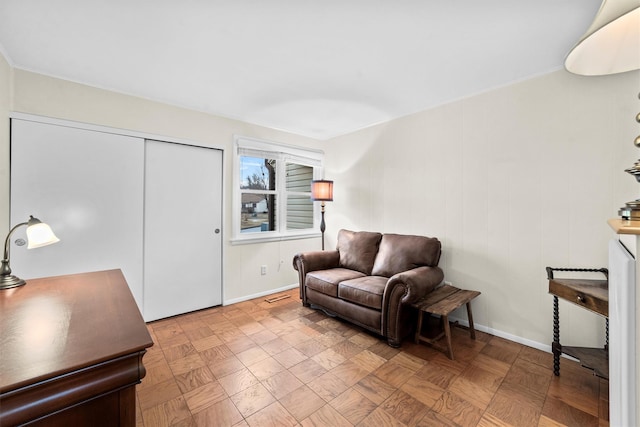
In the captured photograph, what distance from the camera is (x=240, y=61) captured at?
2.07 m

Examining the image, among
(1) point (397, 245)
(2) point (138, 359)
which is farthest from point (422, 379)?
(2) point (138, 359)

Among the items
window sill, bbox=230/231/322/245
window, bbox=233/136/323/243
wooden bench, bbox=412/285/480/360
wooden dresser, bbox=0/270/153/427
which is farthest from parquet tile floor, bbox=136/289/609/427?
window, bbox=233/136/323/243

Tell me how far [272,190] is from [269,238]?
691 mm

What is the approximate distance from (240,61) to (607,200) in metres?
2.97

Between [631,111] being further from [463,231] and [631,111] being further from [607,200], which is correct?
[463,231]

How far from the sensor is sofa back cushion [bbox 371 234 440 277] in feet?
8.75

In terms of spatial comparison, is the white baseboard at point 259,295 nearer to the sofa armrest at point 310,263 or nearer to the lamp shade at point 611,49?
the sofa armrest at point 310,263

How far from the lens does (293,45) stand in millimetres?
1860

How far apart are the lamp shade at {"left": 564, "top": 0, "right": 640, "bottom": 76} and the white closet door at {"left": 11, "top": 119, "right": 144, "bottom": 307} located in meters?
3.27

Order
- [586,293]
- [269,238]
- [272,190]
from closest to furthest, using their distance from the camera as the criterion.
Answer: [586,293] → [269,238] → [272,190]

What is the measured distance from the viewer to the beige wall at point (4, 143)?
1975 mm

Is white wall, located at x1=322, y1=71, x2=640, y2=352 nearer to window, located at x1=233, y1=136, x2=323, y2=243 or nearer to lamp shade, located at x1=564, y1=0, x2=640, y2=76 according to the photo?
lamp shade, located at x1=564, y1=0, x2=640, y2=76

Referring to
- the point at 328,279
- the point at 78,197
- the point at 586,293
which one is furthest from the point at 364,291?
the point at 78,197

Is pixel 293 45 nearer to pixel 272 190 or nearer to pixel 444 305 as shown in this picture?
pixel 272 190
